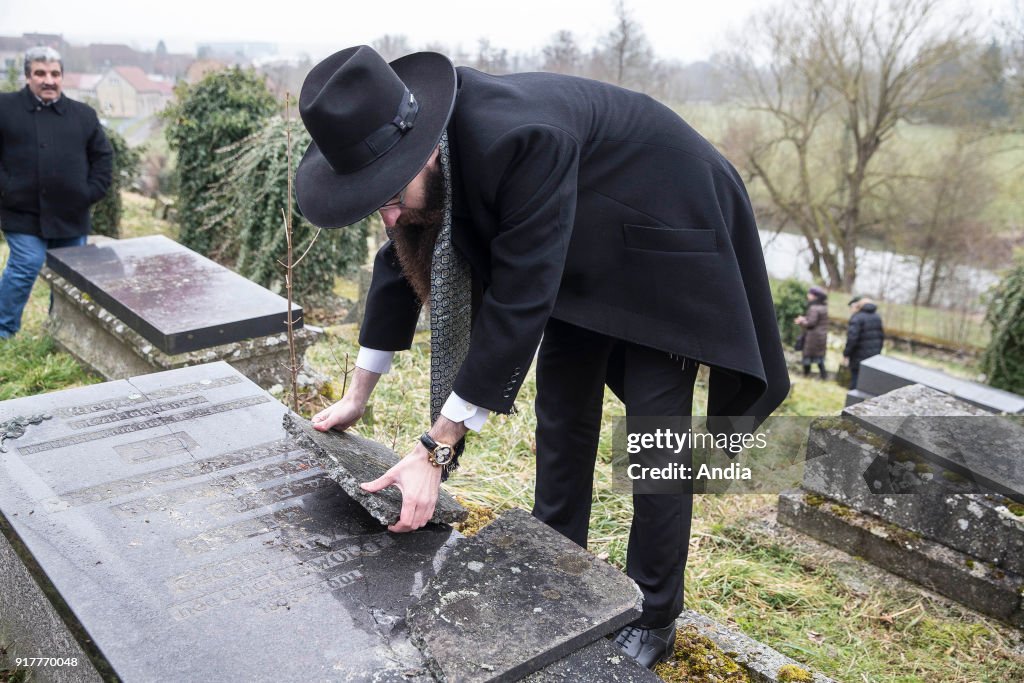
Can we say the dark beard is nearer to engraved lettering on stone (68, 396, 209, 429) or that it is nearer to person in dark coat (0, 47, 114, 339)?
engraved lettering on stone (68, 396, 209, 429)

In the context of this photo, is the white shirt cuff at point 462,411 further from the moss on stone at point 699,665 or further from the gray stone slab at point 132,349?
the gray stone slab at point 132,349

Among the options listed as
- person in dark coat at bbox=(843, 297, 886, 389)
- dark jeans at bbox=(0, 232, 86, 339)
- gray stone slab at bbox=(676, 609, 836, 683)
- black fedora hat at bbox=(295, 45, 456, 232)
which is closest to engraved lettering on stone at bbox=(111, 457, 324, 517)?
black fedora hat at bbox=(295, 45, 456, 232)

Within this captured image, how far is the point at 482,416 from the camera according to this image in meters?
2.21

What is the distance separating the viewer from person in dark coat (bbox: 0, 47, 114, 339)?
17.8 ft

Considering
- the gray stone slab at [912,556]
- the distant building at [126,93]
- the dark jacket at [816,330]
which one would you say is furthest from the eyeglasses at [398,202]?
the distant building at [126,93]

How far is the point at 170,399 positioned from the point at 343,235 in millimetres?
4928

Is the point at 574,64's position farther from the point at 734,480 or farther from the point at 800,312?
the point at 734,480

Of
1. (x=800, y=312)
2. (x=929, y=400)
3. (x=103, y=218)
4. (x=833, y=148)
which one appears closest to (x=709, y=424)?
(x=929, y=400)

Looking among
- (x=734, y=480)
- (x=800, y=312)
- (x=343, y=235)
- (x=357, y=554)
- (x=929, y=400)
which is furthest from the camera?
(x=800, y=312)

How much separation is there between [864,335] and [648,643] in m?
9.28

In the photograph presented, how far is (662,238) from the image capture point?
7.62 ft

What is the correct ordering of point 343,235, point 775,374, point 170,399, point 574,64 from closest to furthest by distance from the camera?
point 775,374, point 170,399, point 343,235, point 574,64

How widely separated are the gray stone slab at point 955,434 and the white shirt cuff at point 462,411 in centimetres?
221

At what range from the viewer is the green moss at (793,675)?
7.71 ft
